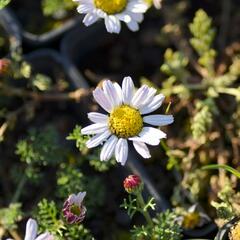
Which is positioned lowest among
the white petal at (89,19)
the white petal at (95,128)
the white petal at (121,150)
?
the white petal at (121,150)

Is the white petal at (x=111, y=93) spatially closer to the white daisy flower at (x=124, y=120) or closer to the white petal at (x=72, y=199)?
the white daisy flower at (x=124, y=120)

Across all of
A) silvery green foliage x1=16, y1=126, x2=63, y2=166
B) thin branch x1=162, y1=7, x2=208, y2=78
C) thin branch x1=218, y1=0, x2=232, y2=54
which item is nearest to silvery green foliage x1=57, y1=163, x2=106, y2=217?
silvery green foliage x1=16, y1=126, x2=63, y2=166

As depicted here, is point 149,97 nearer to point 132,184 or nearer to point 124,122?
point 124,122

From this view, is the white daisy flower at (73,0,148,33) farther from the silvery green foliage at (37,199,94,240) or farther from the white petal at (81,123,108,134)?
the silvery green foliage at (37,199,94,240)

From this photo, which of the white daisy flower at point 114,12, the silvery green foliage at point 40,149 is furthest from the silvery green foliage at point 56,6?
the silvery green foliage at point 40,149

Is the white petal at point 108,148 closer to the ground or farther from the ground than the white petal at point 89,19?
closer to the ground

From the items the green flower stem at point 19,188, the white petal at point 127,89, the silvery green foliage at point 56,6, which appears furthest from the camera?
the silvery green foliage at point 56,6

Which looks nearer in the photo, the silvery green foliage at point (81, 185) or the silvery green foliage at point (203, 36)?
the silvery green foliage at point (81, 185)

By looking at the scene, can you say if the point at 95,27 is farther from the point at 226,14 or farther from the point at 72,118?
the point at 226,14
